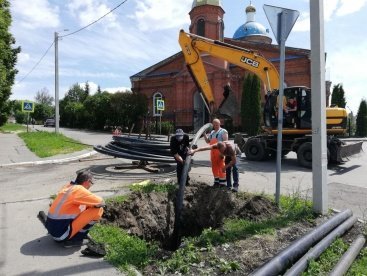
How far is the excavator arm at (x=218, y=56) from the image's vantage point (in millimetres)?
13914

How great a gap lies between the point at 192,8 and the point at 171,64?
7465mm

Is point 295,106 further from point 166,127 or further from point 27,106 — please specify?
point 166,127

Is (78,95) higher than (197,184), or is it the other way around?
(78,95)

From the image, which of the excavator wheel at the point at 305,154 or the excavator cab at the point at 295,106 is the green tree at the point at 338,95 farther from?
the excavator wheel at the point at 305,154

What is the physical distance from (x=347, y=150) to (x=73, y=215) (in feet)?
36.1

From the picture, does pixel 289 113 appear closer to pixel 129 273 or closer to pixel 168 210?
pixel 168 210

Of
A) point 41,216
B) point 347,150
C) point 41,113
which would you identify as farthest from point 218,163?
point 41,113

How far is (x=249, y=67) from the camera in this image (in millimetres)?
14047

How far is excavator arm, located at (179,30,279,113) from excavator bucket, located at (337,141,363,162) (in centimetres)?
328

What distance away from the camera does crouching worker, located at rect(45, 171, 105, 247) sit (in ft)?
15.5

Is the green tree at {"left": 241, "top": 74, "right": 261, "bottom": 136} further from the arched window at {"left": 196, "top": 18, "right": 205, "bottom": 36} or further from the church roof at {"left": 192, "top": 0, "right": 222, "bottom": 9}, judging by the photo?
the church roof at {"left": 192, "top": 0, "right": 222, "bottom": 9}

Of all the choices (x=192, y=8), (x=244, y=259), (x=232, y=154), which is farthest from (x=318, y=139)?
(x=192, y=8)

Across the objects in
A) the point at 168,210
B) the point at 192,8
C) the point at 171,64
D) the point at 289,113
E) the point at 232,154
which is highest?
the point at 192,8

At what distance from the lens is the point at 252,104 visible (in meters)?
35.1
